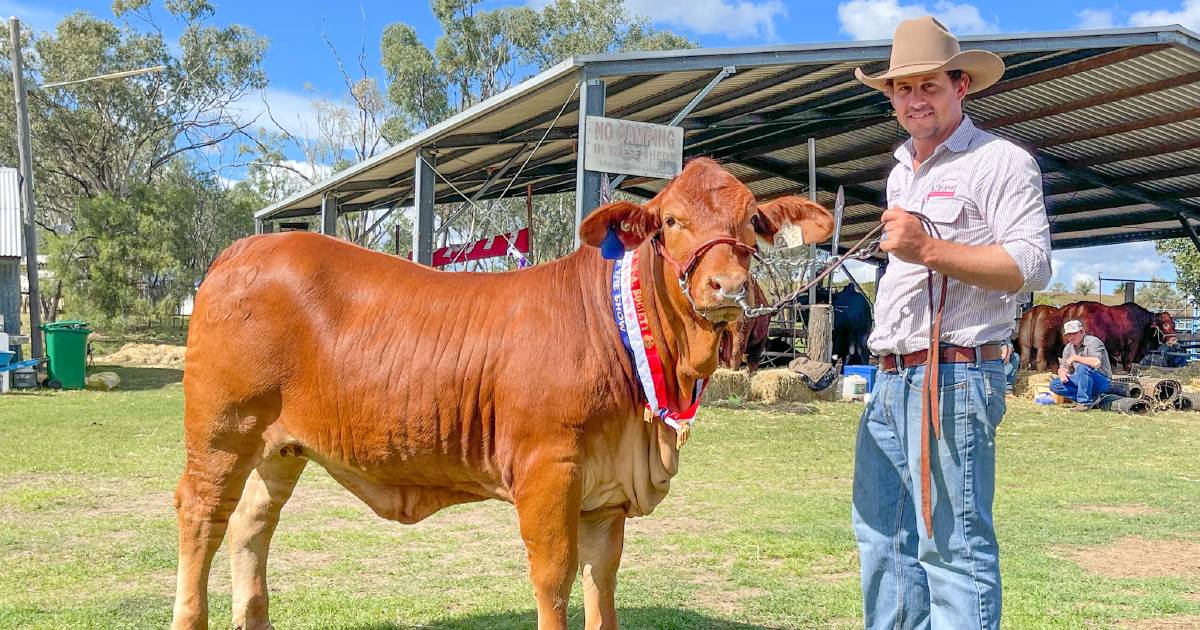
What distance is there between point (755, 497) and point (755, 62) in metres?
6.27

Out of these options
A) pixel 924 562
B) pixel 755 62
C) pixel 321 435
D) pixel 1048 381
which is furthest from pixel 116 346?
pixel 924 562

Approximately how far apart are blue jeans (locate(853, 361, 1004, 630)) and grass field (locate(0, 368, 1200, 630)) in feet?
4.57

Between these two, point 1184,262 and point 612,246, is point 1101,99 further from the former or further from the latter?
point 1184,262

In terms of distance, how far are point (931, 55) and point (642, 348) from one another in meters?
1.31

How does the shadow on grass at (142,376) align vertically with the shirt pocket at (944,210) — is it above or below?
below

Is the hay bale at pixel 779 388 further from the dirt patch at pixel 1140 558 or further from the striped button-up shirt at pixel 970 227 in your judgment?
the striped button-up shirt at pixel 970 227

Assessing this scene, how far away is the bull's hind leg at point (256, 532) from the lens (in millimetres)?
3994

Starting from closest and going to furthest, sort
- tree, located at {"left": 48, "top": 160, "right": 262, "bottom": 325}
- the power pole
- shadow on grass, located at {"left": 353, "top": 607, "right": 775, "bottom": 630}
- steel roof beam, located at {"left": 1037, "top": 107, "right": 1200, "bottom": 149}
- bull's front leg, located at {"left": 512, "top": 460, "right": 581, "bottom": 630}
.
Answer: bull's front leg, located at {"left": 512, "top": 460, "right": 581, "bottom": 630}, shadow on grass, located at {"left": 353, "top": 607, "right": 775, "bottom": 630}, steel roof beam, located at {"left": 1037, "top": 107, "right": 1200, "bottom": 149}, the power pole, tree, located at {"left": 48, "top": 160, "right": 262, "bottom": 325}

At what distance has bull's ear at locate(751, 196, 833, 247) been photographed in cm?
328

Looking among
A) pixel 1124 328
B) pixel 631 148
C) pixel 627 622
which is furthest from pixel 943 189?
pixel 1124 328

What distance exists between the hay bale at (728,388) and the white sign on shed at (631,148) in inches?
153

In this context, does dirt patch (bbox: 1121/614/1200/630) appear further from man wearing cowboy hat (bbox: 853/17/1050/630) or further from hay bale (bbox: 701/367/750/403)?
hay bale (bbox: 701/367/750/403)

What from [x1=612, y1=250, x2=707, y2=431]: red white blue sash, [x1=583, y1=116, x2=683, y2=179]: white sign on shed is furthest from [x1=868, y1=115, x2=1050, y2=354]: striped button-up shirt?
[x1=583, y1=116, x2=683, y2=179]: white sign on shed

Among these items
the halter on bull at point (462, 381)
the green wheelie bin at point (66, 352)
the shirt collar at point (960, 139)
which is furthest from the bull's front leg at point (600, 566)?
the green wheelie bin at point (66, 352)
